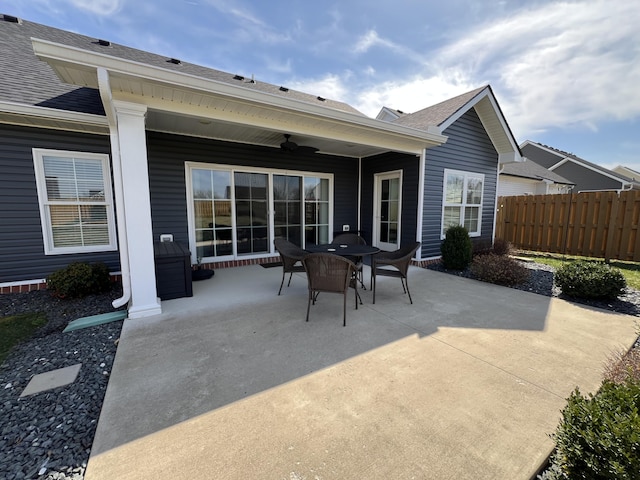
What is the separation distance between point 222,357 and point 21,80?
18.6 feet

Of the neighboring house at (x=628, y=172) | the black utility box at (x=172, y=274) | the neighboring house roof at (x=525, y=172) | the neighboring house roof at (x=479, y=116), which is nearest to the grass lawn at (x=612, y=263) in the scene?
the neighboring house roof at (x=479, y=116)

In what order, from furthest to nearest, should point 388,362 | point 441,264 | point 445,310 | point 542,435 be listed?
1. point 441,264
2. point 445,310
3. point 388,362
4. point 542,435

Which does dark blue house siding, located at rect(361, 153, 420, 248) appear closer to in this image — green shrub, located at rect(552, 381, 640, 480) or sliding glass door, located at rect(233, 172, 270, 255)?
sliding glass door, located at rect(233, 172, 270, 255)

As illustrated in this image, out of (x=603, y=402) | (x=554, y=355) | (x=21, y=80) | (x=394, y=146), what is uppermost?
(x=21, y=80)

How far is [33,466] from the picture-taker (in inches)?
58.3

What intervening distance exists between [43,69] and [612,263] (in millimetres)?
13209

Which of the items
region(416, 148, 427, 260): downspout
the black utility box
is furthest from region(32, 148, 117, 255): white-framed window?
region(416, 148, 427, 260): downspout

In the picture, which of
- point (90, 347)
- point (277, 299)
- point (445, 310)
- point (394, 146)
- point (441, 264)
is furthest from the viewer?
point (441, 264)

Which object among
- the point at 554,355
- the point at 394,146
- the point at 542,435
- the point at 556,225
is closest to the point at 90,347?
the point at 542,435

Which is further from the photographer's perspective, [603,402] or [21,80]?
[21,80]

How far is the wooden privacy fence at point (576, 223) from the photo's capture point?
6.76 meters

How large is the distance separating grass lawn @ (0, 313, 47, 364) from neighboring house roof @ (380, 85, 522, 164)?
724 centimetres

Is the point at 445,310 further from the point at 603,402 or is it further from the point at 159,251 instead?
the point at 159,251

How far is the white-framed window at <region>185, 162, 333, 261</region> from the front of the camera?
5.85 metres
